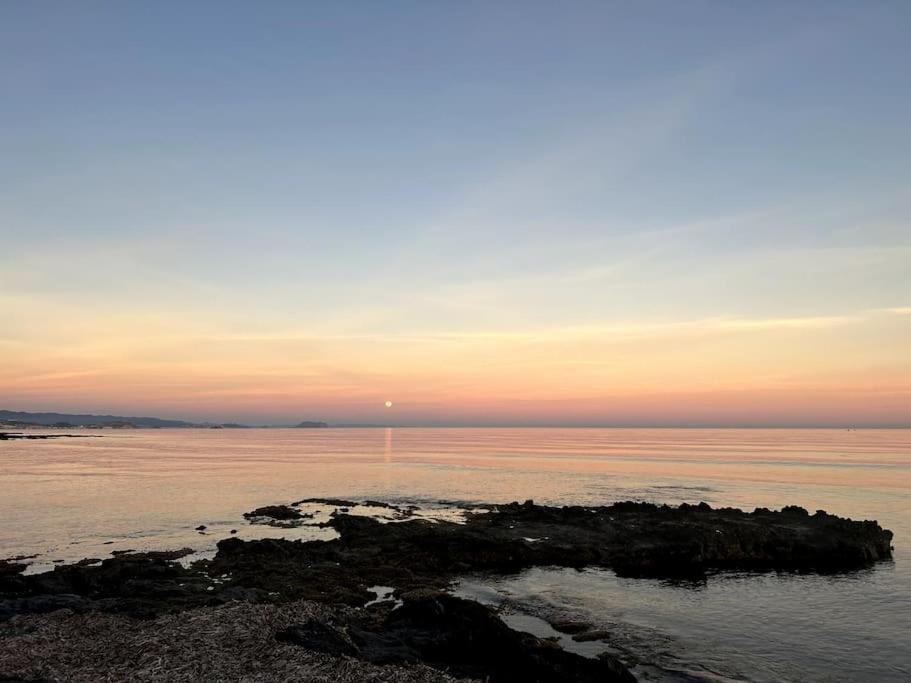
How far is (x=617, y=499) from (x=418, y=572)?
149ft

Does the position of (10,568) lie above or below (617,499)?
above

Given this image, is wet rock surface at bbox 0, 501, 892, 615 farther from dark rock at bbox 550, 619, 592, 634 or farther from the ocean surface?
dark rock at bbox 550, 619, 592, 634

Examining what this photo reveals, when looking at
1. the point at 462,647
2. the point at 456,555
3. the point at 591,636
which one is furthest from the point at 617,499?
the point at 462,647

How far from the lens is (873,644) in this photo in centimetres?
2780

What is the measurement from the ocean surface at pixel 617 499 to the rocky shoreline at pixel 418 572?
9.66ft

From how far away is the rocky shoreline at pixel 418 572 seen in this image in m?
21.5

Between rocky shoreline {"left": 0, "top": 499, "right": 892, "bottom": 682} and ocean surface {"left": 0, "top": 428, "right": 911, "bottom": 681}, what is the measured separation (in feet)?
9.66

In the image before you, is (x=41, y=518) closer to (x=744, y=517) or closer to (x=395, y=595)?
(x=395, y=595)

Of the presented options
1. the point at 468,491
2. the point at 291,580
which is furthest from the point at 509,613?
the point at 468,491

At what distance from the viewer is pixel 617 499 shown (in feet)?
258

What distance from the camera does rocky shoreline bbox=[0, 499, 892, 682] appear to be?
2145cm

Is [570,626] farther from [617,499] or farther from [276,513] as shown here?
[617,499]

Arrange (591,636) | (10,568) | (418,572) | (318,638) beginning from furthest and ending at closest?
(418,572) < (10,568) < (591,636) < (318,638)

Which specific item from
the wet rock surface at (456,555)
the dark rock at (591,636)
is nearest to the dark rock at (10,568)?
the wet rock surface at (456,555)
